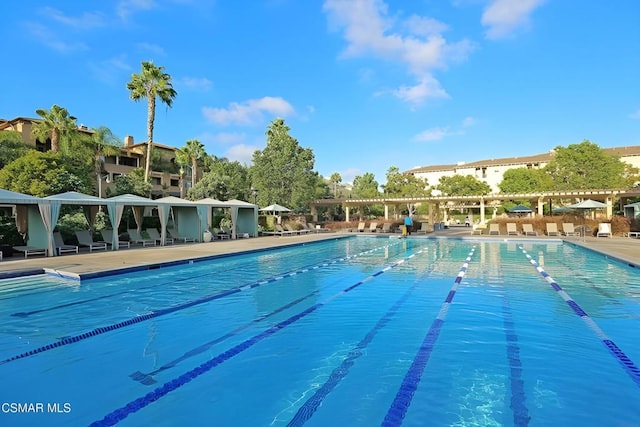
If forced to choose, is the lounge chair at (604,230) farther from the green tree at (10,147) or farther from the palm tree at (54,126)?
the green tree at (10,147)

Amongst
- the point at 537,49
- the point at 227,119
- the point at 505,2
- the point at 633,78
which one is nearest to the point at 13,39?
the point at 227,119

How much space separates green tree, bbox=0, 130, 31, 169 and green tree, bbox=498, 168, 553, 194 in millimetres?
49001

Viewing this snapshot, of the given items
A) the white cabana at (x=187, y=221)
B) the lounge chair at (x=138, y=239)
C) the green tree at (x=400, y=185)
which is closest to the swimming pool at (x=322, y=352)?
the lounge chair at (x=138, y=239)

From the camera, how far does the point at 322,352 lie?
450cm

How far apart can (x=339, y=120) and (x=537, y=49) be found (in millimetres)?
13098

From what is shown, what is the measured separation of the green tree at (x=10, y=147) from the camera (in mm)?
26480

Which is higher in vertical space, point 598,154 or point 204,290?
point 598,154

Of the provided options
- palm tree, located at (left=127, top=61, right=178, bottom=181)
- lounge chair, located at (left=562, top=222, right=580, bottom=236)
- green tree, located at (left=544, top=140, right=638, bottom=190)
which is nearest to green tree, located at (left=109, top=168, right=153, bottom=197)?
palm tree, located at (left=127, top=61, right=178, bottom=181)

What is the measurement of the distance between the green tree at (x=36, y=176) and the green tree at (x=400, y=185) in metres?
36.5

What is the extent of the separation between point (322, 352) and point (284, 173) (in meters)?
27.3

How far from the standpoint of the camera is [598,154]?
39062 mm

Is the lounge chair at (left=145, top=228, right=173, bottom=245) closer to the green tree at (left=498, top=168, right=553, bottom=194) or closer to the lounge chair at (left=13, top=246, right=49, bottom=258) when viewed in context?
the lounge chair at (left=13, top=246, right=49, bottom=258)

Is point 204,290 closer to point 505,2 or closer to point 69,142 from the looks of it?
point 505,2

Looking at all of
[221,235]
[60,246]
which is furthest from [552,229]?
[60,246]
